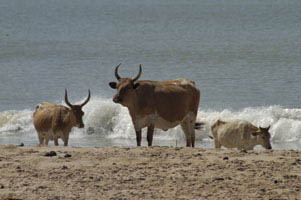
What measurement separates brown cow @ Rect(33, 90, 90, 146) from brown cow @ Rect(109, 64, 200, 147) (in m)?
1.56

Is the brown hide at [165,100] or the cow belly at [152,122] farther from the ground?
the brown hide at [165,100]

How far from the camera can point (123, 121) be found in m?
21.1

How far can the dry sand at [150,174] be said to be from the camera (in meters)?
8.30

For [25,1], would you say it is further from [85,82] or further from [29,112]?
[29,112]

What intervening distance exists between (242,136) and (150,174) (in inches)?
178

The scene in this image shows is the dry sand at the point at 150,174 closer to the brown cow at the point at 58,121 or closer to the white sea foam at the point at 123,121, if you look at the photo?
the brown cow at the point at 58,121

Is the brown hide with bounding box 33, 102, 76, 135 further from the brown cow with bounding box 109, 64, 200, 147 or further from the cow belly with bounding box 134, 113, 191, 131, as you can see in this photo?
the cow belly with bounding box 134, 113, 191, 131

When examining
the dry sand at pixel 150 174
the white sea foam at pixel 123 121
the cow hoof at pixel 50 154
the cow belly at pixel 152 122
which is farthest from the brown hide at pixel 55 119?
the white sea foam at pixel 123 121

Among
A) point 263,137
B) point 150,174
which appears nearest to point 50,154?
point 150,174

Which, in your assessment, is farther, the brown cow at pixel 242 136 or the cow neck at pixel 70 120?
the cow neck at pixel 70 120

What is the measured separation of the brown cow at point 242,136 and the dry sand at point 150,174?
237cm

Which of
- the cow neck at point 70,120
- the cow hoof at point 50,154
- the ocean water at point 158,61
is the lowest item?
the cow hoof at point 50,154

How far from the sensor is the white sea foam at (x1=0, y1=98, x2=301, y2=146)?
62.9 feet

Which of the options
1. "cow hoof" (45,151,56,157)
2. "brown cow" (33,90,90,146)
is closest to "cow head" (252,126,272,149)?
"brown cow" (33,90,90,146)
